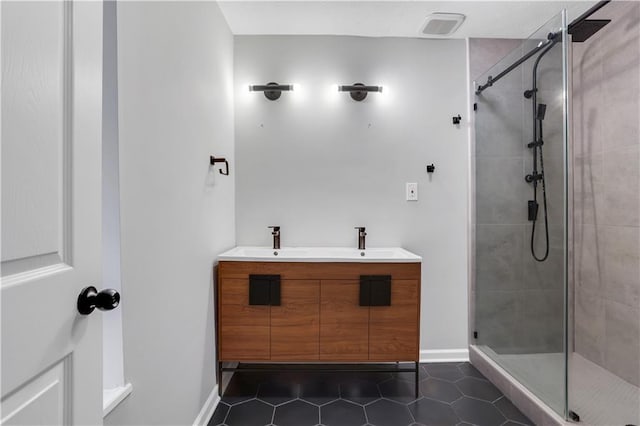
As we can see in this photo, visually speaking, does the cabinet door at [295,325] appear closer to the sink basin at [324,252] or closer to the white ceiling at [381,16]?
the sink basin at [324,252]

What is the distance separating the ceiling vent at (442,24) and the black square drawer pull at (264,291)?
6.55 feet

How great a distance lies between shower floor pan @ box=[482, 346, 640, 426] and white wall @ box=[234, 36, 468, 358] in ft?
1.70

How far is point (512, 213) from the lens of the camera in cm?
194

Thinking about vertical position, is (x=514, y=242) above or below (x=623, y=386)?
above

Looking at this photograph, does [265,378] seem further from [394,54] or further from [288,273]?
[394,54]

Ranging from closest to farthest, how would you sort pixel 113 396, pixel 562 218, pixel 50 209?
pixel 50 209 < pixel 113 396 < pixel 562 218

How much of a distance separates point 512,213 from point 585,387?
1076 millimetres

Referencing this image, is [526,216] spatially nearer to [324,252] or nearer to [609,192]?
[609,192]

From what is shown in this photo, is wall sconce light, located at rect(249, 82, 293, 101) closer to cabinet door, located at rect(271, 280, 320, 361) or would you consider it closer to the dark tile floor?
cabinet door, located at rect(271, 280, 320, 361)

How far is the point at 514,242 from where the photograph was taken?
193cm

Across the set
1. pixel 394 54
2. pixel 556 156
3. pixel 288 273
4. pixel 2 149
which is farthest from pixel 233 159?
pixel 556 156

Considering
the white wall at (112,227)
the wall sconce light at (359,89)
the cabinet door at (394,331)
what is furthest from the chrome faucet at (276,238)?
the white wall at (112,227)

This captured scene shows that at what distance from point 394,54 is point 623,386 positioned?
101 inches

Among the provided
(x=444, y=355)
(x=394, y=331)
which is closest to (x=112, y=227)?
(x=394, y=331)
